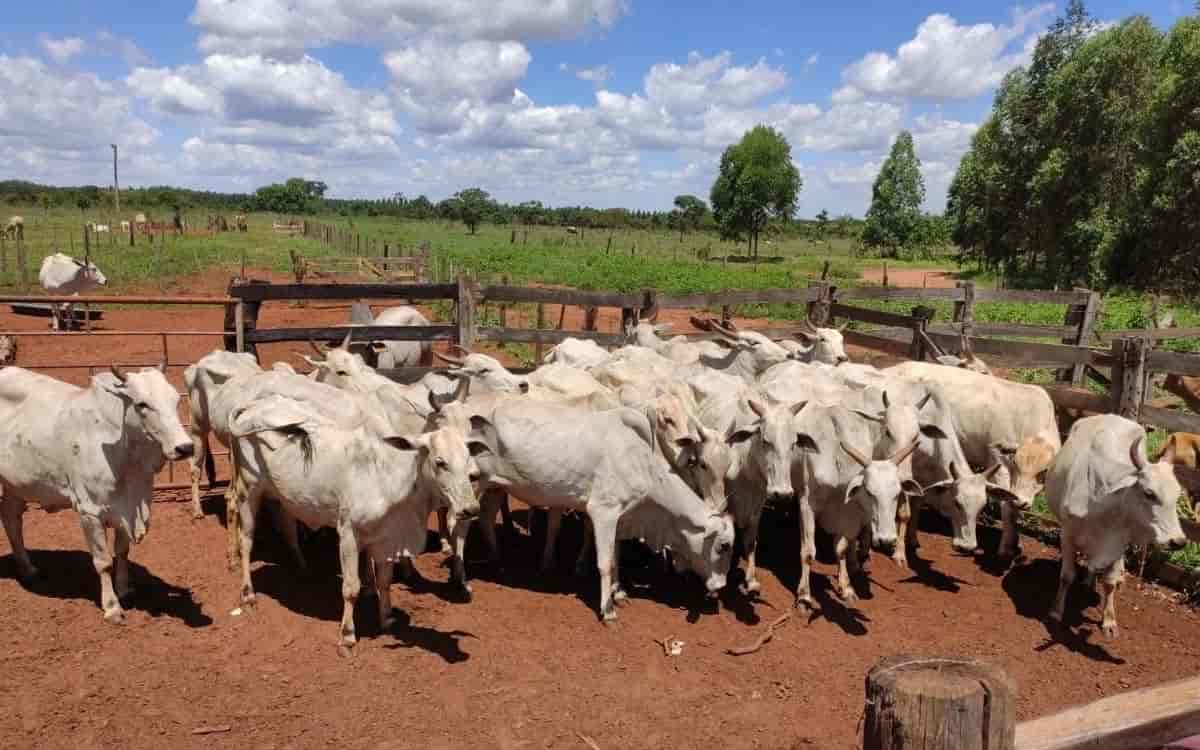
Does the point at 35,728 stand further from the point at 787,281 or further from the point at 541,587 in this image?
the point at 787,281

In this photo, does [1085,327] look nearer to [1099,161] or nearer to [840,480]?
[840,480]

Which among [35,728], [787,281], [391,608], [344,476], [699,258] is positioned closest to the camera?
[35,728]

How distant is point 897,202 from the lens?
210ft

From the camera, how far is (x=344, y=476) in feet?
21.5

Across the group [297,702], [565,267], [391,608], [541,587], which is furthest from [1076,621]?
[565,267]

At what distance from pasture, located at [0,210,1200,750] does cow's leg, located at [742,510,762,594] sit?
15 cm

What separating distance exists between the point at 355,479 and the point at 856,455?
4.17 meters

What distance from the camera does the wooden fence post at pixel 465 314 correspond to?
1102cm

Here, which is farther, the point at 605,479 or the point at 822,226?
the point at 822,226

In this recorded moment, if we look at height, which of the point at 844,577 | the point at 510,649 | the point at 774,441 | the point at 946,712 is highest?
the point at 946,712

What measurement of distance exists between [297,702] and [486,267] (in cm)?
3608

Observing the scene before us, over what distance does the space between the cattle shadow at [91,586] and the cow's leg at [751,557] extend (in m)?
4.52

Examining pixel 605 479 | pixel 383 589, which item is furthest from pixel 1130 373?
pixel 383 589

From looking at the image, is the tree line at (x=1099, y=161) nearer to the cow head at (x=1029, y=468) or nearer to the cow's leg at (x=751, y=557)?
the cow head at (x=1029, y=468)
